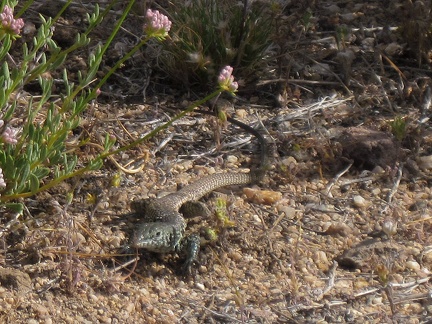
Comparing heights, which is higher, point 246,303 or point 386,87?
point 386,87

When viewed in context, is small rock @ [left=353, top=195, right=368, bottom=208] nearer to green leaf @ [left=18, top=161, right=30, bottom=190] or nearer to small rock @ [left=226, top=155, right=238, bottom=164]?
small rock @ [left=226, top=155, right=238, bottom=164]

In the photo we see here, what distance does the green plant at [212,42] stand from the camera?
19.3ft

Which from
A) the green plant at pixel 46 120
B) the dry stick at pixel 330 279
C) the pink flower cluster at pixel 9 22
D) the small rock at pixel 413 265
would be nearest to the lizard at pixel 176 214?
the green plant at pixel 46 120

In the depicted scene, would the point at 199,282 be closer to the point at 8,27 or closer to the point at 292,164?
the point at 292,164

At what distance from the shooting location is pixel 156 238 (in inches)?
175

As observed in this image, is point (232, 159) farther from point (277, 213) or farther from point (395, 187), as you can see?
point (395, 187)

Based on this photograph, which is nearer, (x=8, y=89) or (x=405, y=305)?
(x=8, y=89)

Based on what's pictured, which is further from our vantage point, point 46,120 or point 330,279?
point 330,279

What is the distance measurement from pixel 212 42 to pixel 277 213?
144cm

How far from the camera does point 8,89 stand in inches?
154

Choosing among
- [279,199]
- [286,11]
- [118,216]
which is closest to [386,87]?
[286,11]

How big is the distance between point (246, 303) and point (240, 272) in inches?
10.4

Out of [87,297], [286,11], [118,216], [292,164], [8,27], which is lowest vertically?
[87,297]

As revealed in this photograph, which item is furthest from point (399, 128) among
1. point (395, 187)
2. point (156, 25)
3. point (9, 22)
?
point (9, 22)
